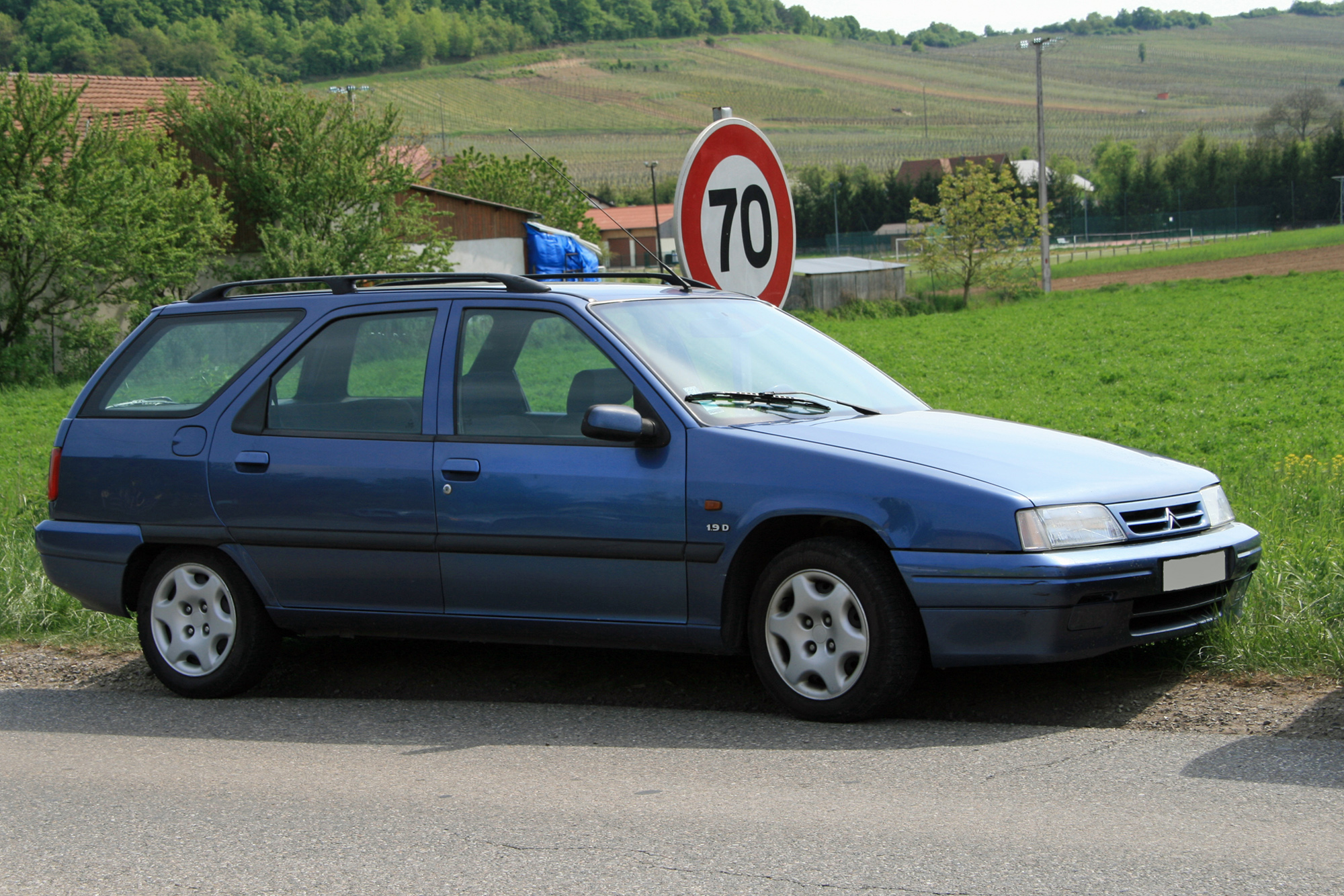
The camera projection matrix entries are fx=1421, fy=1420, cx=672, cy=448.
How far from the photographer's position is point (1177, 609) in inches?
201

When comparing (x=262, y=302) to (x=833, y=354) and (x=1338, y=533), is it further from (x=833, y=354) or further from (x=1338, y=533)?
(x=1338, y=533)

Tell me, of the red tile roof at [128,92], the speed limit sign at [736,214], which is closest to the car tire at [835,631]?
the speed limit sign at [736,214]

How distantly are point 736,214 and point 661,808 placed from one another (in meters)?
3.41

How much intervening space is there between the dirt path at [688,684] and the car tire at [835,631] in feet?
1.00

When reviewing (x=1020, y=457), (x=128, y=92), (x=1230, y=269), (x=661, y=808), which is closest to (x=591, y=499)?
(x=661, y=808)

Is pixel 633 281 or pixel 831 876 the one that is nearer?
Result: pixel 831 876

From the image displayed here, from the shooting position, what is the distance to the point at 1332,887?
341 cm

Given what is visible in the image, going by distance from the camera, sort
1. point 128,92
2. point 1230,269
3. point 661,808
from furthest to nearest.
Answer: point 1230,269
point 128,92
point 661,808

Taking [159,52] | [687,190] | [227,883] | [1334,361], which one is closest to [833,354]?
[687,190]

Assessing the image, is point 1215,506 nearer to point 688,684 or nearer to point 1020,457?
point 1020,457

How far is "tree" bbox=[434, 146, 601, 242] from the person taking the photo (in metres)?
65.5

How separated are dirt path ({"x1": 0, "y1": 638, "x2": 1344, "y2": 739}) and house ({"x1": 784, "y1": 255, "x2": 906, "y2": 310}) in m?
53.3

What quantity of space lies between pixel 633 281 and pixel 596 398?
148 centimetres

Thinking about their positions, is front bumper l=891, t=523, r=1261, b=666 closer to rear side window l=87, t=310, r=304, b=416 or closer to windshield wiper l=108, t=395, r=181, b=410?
rear side window l=87, t=310, r=304, b=416
